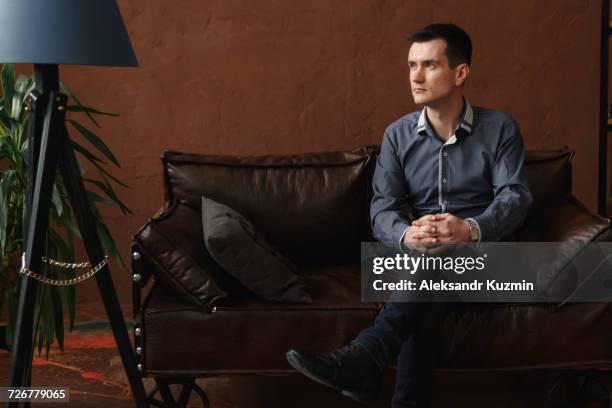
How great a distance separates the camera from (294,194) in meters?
2.98

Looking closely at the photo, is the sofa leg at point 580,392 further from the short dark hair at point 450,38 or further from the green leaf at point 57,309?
the green leaf at point 57,309

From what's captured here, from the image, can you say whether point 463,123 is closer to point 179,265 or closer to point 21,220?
point 179,265

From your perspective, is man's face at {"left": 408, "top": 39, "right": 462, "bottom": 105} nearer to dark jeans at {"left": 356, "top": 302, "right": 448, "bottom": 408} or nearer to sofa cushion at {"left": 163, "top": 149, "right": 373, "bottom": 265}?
sofa cushion at {"left": 163, "top": 149, "right": 373, "bottom": 265}

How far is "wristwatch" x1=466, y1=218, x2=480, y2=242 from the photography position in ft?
8.20

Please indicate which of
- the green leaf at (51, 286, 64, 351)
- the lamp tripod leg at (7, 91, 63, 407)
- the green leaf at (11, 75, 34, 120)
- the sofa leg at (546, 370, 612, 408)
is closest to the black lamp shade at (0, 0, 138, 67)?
the lamp tripod leg at (7, 91, 63, 407)

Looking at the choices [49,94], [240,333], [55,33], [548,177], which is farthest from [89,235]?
[548,177]

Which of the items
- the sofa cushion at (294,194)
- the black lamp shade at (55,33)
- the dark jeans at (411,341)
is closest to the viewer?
the black lamp shade at (55,33)

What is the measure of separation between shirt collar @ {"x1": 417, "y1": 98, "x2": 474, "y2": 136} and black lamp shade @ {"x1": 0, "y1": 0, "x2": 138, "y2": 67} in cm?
115

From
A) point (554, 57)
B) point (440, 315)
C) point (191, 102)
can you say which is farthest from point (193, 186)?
point (554, 57)

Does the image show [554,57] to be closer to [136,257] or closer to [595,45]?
[595,45]

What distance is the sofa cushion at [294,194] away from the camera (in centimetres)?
295

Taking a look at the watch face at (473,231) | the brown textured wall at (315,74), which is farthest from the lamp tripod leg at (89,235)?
the brown textured wall at (315,74)

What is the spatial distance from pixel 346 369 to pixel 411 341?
0.86 feet

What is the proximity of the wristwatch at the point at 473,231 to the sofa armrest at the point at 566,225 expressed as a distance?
37 cm
